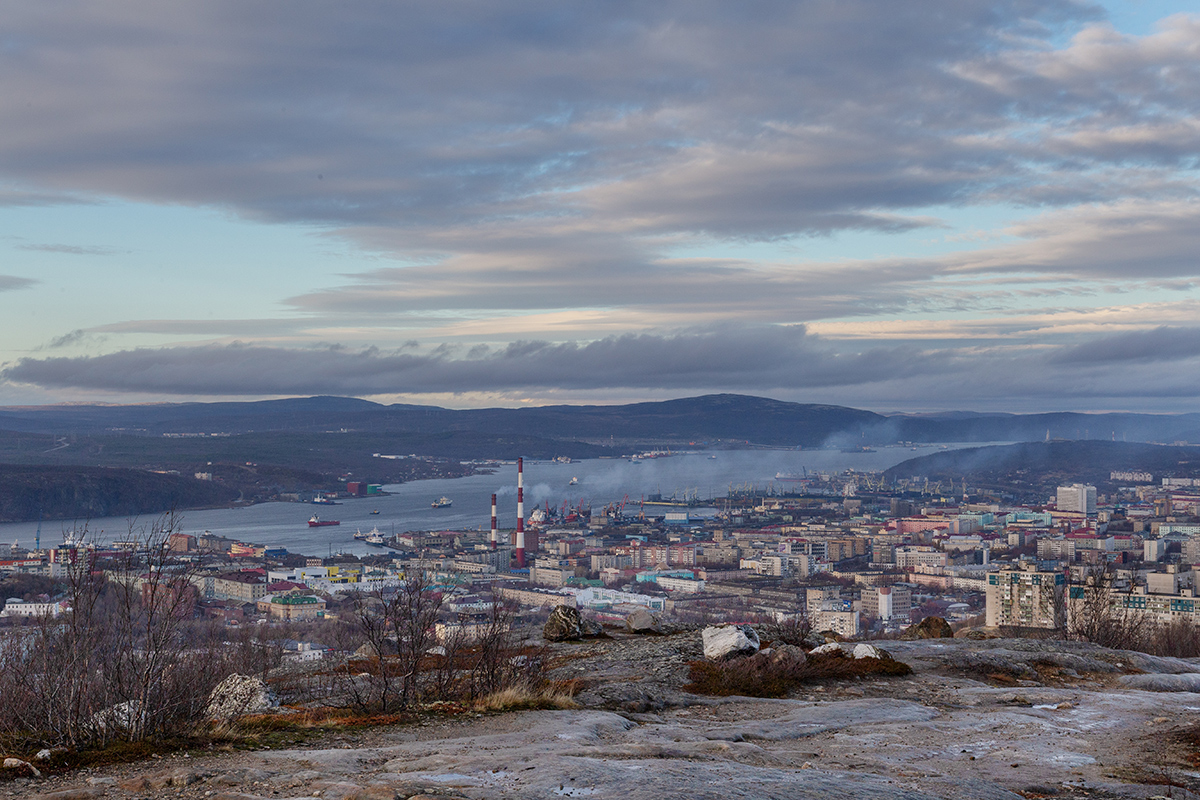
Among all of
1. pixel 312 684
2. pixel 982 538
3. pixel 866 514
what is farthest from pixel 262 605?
pixel 866 514

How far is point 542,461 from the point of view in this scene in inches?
5925

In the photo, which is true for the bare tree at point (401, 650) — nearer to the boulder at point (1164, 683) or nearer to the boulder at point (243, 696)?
the boulder at point (243, 696)

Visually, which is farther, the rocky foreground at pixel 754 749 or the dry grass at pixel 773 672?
the dry grass at pixel 773 672

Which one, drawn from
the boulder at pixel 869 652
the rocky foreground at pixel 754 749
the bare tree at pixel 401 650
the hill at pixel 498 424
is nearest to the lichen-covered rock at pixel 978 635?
the rocky foreground at pixel 754 749

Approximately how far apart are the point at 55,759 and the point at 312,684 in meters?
3.34

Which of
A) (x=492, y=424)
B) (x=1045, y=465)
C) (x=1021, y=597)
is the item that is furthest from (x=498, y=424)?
(x=1021, y=597)

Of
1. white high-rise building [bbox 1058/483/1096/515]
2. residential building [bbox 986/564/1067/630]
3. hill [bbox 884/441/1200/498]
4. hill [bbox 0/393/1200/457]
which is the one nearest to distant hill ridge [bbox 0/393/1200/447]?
hill [bbox 0/393/1200/457]

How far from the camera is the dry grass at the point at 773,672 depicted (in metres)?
7.54

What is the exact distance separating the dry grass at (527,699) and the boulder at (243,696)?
5.03 feet

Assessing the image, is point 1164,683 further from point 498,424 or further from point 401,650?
point 498,424

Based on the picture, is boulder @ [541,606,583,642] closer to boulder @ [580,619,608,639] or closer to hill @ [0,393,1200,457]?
boulder @ [580,619,608,639]

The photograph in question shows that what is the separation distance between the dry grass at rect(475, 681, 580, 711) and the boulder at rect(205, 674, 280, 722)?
1.53 m

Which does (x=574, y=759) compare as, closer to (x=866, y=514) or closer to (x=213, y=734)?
(x=213, y=734)

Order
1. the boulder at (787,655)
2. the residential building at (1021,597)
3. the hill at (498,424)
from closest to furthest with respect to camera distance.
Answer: the boulder at (787,655)
the residential building at (1021,597)
the hill at (498,424)
